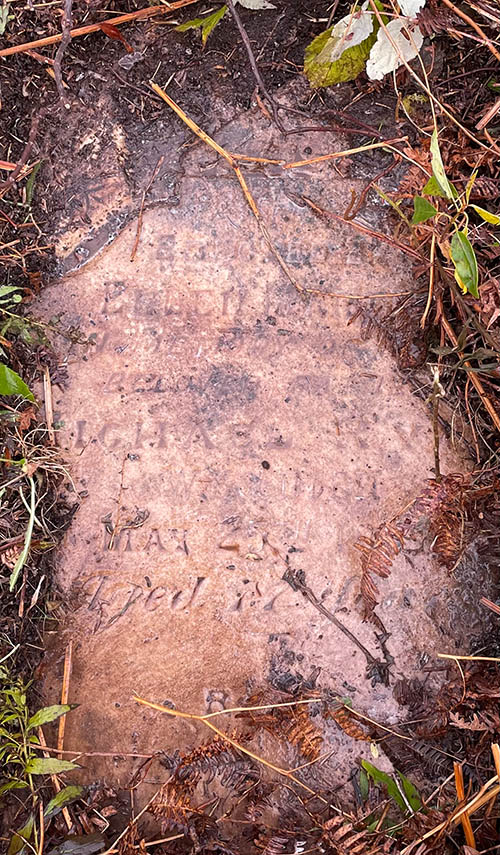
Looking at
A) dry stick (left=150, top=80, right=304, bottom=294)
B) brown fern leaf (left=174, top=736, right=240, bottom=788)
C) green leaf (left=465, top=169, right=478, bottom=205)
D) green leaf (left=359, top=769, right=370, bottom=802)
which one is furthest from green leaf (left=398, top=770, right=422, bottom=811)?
green leaf (left=465, top=169, right=478, bottom=205)

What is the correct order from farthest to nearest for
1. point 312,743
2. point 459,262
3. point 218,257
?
point 218,257, point 312,743, point 459,262

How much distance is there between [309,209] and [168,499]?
1.08 metres

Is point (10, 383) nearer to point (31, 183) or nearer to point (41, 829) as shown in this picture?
point (31, 183)

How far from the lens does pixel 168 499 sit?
7.18 feet

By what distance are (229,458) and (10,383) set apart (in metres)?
0.72

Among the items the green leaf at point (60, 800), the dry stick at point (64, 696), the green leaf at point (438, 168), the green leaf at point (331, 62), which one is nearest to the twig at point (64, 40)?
the green leaf at point (331, 62)

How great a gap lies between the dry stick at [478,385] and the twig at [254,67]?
861 millimetres

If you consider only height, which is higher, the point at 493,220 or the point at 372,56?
the point at 372,56

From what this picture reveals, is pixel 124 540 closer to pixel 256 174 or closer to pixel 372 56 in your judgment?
pixel 256 174

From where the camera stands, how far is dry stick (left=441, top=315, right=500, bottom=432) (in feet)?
7.29

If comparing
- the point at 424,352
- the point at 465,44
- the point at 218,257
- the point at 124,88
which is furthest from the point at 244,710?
the point at 465,44

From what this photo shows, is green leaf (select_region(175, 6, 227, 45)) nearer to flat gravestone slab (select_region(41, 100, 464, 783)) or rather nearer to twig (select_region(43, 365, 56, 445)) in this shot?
flat gravestone slab (select_region(41, 100, 464, 783))

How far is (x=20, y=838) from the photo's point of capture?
2066 millimetres

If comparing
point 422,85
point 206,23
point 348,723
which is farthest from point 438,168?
point 348,723
